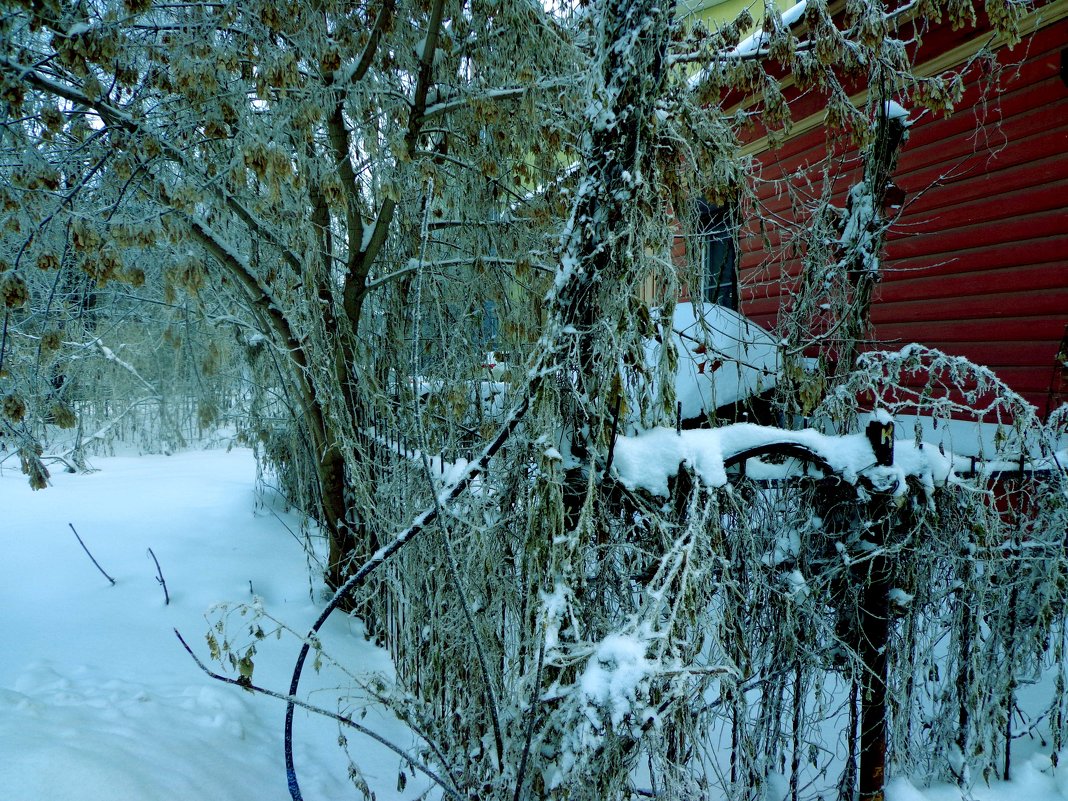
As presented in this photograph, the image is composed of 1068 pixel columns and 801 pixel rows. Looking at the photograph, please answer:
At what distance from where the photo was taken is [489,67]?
13.2ft

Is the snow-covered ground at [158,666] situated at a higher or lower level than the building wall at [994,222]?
lower

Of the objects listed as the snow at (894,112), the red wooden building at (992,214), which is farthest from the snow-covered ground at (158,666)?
the red wooden building at (992,214)

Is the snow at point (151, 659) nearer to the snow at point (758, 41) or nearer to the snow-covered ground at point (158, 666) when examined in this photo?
the snow-covered ground at point (158, 666)

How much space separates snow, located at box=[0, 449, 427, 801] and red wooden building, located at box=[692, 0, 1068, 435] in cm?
346

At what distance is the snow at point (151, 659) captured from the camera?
7.04 feet

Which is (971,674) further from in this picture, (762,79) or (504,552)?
(762,79)

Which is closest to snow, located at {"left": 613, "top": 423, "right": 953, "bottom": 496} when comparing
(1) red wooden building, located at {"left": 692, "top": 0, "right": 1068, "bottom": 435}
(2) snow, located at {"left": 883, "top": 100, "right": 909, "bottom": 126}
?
(2) snow, located at {"left": 883, "top": 100, "right": 909, "bottom": 126}

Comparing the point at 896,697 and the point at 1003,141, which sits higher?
the point at 1003,141

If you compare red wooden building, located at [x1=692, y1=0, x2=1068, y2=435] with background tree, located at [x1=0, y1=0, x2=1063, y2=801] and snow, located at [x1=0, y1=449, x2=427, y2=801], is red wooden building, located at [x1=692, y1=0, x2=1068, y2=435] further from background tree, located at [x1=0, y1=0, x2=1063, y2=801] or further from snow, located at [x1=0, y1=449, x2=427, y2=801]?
snow, located at [x1=0, y1=449, x2=427, y2=801]

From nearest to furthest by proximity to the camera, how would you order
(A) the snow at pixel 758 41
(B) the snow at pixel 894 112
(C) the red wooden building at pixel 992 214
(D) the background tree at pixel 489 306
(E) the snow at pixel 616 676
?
(E) the snow at pixel 616 676 → (D) the background tree at pixel 489 306 → (B) the snow at pixel 894 112 → (A) the snow at pixel 758 41 → (C) the red wooden building at pixel 992 214

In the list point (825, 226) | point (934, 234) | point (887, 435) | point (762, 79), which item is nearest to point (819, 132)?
point (934, 234)

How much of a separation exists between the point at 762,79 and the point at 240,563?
4864 millimetres

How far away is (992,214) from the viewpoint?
193 inches

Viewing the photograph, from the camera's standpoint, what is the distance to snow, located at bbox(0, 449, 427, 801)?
2145 millimetres
